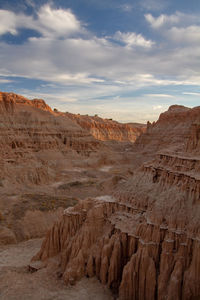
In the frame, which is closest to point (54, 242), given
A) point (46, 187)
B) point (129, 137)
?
point (46, 187)

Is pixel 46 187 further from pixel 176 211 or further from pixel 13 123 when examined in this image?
pixel 176 211

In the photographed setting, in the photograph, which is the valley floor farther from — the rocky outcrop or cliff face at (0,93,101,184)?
the rocky outcrop

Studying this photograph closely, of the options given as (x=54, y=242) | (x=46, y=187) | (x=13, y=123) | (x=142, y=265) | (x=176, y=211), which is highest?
(x=13, y=123)

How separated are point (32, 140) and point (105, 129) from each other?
204 feet

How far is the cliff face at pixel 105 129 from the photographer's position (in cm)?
9656

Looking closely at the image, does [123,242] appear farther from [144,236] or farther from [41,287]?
[41,287]

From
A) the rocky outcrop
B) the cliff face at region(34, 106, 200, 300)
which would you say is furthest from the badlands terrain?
the rocky outcrop

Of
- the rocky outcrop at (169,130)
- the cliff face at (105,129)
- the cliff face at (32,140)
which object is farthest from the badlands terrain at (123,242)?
the cliff face at (105,129)

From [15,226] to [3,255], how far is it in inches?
169

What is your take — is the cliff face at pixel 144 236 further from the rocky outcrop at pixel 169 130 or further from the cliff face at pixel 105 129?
the cliff face at pixel 105 129

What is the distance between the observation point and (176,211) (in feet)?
31.8

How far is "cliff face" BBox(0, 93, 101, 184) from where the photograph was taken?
35219mm

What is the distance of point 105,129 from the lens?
105 metres

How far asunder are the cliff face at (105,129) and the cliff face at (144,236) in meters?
82.5
